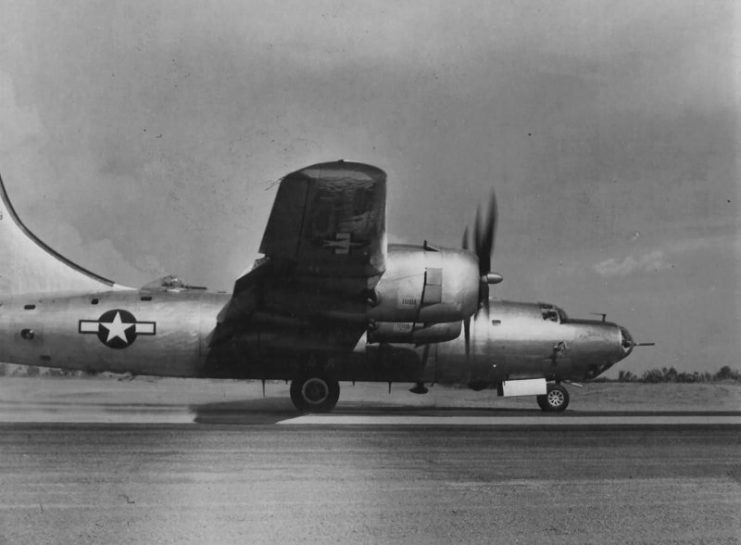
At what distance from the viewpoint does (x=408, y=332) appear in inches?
631

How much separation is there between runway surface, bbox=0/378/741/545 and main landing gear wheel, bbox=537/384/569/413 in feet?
19.3

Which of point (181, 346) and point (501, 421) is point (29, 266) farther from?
point (501, 421)

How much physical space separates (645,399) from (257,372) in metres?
21.4

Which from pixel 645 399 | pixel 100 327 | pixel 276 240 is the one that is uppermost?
pixel 276 240

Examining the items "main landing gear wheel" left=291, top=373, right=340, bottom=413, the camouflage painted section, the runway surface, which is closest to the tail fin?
the runway surface

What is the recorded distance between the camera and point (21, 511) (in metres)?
6.46

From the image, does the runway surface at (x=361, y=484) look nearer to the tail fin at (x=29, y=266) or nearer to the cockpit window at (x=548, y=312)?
the tail fin at (x=29, y=266)

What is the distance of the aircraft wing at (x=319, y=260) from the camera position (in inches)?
468

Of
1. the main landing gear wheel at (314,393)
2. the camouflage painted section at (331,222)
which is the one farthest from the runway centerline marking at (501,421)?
the camouflage painted section at (331,222)

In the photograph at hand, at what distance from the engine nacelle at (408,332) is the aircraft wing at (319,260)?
351 millimetres

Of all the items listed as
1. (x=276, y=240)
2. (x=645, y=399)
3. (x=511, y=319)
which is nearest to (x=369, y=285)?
(x=276, y=240)

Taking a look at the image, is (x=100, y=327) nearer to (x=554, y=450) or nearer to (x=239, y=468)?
(x=239, y=468)

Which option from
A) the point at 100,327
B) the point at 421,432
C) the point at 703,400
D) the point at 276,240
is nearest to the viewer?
the point at 421,432

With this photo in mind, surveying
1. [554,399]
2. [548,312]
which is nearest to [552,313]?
[548,312]
